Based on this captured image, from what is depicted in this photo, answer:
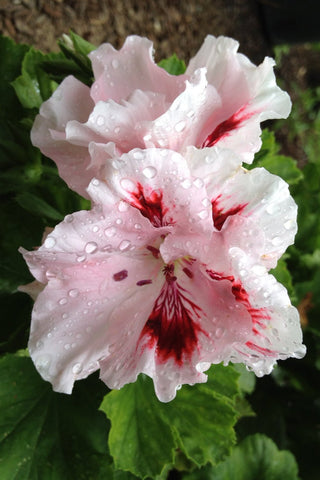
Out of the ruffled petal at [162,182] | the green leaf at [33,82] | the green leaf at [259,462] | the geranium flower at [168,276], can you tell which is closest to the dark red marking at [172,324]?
the geranium flower at [168,276]

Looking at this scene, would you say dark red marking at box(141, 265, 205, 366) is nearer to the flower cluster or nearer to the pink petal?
the flower cluster

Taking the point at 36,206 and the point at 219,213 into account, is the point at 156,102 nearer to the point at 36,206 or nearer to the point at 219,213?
the point at 219,213

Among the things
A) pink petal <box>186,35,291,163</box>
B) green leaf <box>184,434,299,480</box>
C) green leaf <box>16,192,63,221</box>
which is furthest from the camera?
green leaf <box>184,434,299,480</box>

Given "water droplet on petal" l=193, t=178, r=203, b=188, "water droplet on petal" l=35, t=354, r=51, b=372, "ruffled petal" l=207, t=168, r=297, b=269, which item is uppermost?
"water droplet on petal" l=193, t=178, r=203, b=188

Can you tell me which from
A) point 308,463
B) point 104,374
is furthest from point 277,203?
point 308,463

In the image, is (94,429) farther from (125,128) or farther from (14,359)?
(125,128)

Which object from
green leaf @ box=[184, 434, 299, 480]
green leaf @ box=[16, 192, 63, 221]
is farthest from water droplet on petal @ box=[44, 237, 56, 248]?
green leaf @ box=[184, 434, 299, 480]
